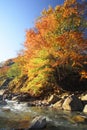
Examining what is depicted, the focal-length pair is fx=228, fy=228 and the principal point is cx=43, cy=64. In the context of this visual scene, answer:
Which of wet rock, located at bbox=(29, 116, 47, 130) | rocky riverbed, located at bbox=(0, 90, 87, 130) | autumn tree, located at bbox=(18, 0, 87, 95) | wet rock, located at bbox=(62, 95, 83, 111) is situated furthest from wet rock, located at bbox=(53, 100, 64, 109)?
wet rock, located at bbox=(29, 116, 47, 130)

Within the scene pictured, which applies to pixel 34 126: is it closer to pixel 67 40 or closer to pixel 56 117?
pixel 56 117

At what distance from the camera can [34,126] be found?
12625 millimetres

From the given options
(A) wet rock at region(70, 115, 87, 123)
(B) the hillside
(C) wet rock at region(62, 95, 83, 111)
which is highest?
(B) the hillside

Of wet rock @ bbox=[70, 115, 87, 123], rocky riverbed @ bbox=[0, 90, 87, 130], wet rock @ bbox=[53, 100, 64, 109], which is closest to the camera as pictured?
rocky riverbed @ bbox=[0, 90, 87, 130]

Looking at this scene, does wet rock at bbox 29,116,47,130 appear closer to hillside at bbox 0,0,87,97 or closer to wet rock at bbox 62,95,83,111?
wet rock at bbox 62,95,83,111

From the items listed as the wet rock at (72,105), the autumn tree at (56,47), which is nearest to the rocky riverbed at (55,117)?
the wet rock at (72,105)

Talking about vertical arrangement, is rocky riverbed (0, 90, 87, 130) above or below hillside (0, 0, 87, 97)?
below

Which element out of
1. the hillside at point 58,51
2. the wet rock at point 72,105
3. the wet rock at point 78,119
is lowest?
the wet rock at point 78,119

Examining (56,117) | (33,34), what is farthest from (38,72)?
(56,117)

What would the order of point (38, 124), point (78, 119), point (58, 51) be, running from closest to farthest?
point (38, 124) < point (78, 119) < point (58, 51)

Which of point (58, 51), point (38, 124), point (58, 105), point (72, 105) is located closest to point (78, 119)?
point (38, 124)

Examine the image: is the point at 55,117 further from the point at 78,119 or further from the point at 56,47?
the point at 56,47

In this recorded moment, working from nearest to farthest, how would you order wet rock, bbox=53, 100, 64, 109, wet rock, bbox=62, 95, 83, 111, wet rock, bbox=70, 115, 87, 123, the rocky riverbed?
1. the rocky riverbed
2. wet rock, bbox=70, 115, 87, 123
3. wet rock, bbox=62, 95, 83, 111
4. wet rock, bbox=53, 100, 64, 109

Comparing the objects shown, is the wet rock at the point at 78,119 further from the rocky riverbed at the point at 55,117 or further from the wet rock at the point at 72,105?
the wet rock at the point at 72,105
